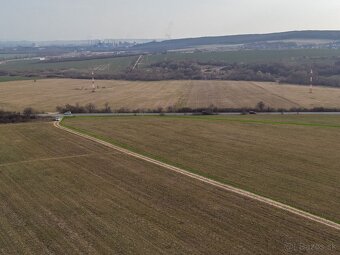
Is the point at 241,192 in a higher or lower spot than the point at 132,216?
lower

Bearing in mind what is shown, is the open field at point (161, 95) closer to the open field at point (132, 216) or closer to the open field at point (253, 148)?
the open field at point (253, 148)

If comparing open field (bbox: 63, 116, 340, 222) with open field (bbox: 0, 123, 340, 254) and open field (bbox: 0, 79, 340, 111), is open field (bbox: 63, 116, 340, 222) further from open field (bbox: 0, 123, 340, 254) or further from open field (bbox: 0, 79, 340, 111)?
open field (bbox: 0, 79, 340, 111)

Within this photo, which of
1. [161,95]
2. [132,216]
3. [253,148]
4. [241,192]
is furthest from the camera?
[161,95]

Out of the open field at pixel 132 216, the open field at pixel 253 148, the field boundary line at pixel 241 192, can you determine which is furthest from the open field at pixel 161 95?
the open field at pixel 132 216

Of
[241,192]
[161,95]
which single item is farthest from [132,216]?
[161,95]

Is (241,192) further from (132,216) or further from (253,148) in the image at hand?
(253,148)

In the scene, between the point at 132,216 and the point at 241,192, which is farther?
the point at 241,192

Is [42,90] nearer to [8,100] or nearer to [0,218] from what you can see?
[8,100]

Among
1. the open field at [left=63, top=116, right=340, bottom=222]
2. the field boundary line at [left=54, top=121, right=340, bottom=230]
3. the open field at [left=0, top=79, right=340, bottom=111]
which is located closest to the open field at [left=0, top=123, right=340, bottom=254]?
the field boundary line at [left=54, top=121, right=340, bottom=230]
